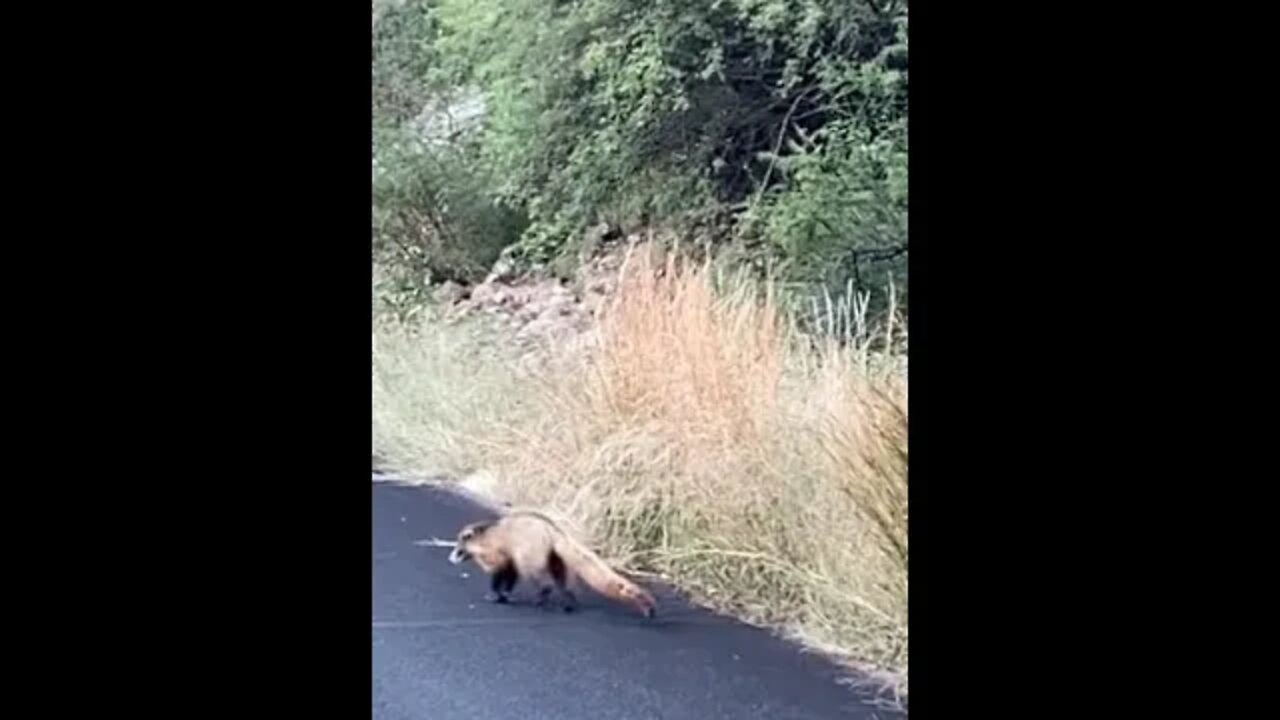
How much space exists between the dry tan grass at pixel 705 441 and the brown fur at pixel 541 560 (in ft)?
0.11

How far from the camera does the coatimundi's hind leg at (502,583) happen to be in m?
1.88

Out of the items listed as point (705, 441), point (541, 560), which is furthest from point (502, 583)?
point (705, 441)

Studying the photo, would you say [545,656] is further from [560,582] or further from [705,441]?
[705,441]

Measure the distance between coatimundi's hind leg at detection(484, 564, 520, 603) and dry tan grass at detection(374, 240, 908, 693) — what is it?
0.10 meters

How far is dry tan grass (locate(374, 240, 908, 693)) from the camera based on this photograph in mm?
1865

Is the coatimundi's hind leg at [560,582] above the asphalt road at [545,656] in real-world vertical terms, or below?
above

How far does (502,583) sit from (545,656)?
0.36 ft

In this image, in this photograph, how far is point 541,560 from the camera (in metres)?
1.88
